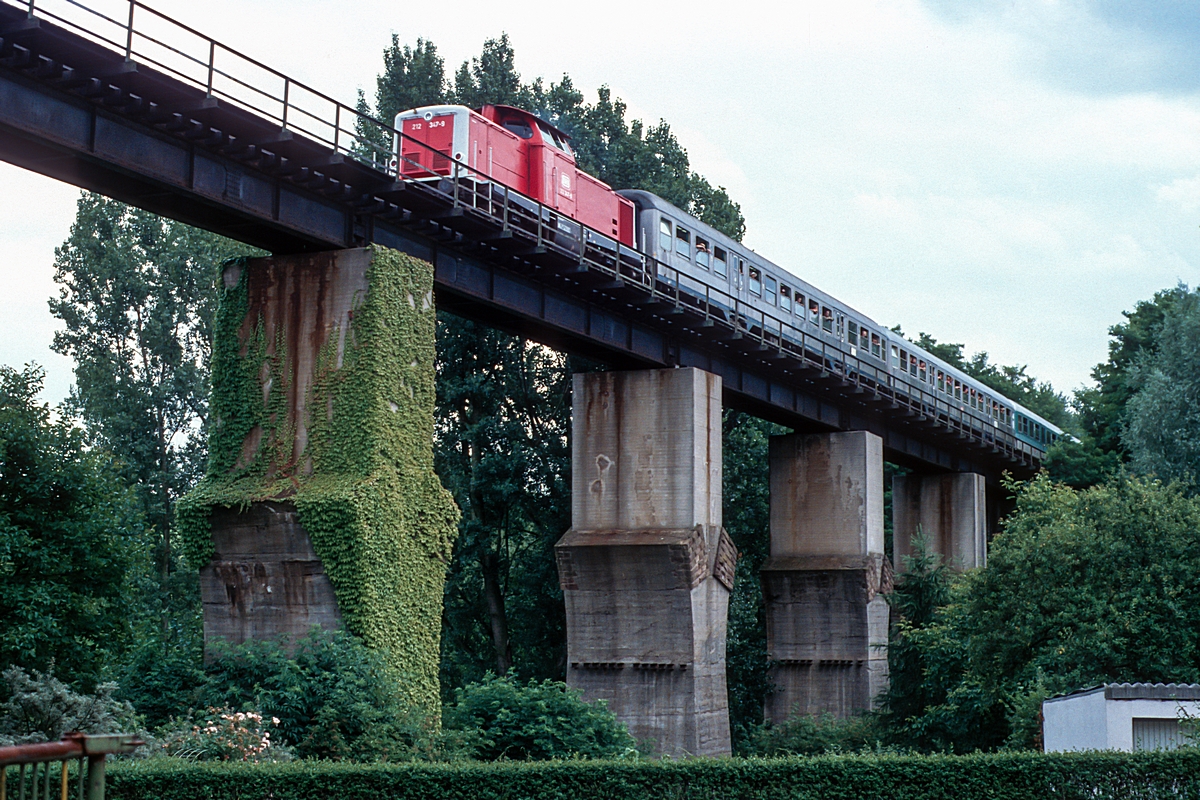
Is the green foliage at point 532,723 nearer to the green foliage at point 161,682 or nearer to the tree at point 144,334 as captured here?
the green foliage at point 161,682

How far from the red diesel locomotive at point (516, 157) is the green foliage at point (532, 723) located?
13029 mm

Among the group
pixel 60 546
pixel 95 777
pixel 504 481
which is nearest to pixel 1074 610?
pixel 60 546

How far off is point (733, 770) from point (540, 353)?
3816 centimetres

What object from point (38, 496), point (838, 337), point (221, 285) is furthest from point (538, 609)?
point (221, 285)

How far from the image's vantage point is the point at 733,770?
1814 centimetres

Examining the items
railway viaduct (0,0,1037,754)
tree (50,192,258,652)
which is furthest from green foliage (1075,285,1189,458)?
tree (50,192,258,652)

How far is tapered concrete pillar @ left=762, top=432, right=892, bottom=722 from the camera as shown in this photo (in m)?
48.7

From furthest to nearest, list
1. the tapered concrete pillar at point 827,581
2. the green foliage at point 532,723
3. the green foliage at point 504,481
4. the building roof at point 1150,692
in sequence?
the green foliage at point 504,481 → the tapered concrete pillar at point 827,581 → the green foliage at point 532,723 → the building roof at point 1150,692

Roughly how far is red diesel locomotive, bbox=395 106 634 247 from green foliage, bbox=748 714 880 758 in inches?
606

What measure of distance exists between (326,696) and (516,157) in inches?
714

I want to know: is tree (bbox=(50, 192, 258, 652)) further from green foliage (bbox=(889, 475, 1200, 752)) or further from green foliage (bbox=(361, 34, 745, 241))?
green foliage (bbox=(889, 475, 1200, 752))

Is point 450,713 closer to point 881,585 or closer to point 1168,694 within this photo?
point 1168,694

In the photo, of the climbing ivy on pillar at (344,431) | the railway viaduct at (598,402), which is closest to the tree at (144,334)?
the railway viaduct at (598,402)

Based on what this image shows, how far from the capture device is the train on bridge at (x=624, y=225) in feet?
121
